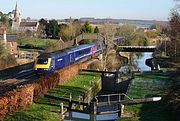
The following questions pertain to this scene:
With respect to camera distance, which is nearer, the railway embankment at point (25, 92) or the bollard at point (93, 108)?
the railway embankment at point (25, 92)

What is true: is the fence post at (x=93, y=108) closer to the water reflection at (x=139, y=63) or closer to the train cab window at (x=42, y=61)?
the train cab window at (x=42, y=61)

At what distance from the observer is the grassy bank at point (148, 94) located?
2521 centimetres

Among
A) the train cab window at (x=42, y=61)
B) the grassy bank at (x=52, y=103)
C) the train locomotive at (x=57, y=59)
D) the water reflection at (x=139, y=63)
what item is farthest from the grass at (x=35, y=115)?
the water reflection at (x=139, y=63)

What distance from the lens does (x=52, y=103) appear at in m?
29.2

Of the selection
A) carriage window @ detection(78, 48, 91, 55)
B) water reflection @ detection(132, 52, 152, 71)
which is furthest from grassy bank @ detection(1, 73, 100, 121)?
water reflection @ detection(132, 52, 152, 71)

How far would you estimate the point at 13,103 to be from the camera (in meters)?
24.9

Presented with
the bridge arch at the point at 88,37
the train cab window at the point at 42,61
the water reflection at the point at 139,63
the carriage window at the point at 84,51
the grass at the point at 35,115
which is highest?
the train cab window at the point at 42,61

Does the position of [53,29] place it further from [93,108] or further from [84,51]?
[93,108]

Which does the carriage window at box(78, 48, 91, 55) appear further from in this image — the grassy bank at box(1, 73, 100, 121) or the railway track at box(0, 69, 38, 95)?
the railway track at box(0, 69, 38, 95)

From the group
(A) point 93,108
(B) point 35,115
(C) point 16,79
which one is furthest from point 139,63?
(B) point 35,115

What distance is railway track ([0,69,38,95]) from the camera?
102 ft

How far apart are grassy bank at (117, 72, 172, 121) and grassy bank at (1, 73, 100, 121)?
4.82 metres

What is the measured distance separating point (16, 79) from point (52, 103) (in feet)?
28.5

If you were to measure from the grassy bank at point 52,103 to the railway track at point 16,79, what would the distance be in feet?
8.95
